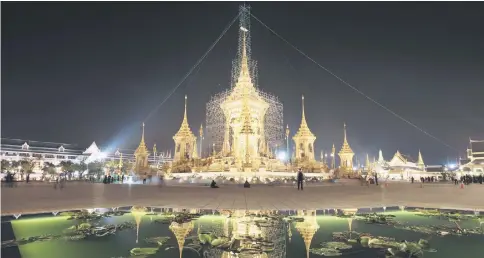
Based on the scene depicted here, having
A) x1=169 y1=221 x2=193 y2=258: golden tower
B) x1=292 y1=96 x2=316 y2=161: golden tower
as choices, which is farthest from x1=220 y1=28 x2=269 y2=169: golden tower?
x1=169 y1=221 x2=193 y2=258: golden tower

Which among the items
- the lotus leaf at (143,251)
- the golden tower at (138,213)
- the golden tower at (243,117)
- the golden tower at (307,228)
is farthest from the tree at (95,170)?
the lotus leaf at (143,251)

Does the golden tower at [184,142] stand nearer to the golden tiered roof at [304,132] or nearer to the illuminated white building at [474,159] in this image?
the golden tiered roof at [304,132]

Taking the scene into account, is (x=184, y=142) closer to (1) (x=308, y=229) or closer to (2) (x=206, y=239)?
(1) (x=308, y=229)

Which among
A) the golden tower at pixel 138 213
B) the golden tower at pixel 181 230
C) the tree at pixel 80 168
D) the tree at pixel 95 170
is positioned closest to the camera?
the golden tower at pixel 181 230

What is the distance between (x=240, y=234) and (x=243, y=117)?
103 feet

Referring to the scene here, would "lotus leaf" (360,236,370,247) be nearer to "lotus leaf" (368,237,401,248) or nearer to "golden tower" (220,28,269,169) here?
"lotus leaf" (368,237,401,248)

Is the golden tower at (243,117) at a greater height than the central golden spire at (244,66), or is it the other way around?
the central golden spire at (244,66)

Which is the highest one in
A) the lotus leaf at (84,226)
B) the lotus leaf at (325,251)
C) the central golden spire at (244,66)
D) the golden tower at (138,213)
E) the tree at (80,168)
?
the central golden spire at (244,66)

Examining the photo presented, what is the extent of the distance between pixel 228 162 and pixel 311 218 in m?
27.8

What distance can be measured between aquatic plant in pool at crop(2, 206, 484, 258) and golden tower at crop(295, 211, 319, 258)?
0.06 ft

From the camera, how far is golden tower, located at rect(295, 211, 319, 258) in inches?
235

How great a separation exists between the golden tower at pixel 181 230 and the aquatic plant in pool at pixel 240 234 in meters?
0.02

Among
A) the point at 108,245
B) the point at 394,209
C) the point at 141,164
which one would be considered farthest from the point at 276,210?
the point at 141,164

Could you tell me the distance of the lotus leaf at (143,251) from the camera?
502cm
